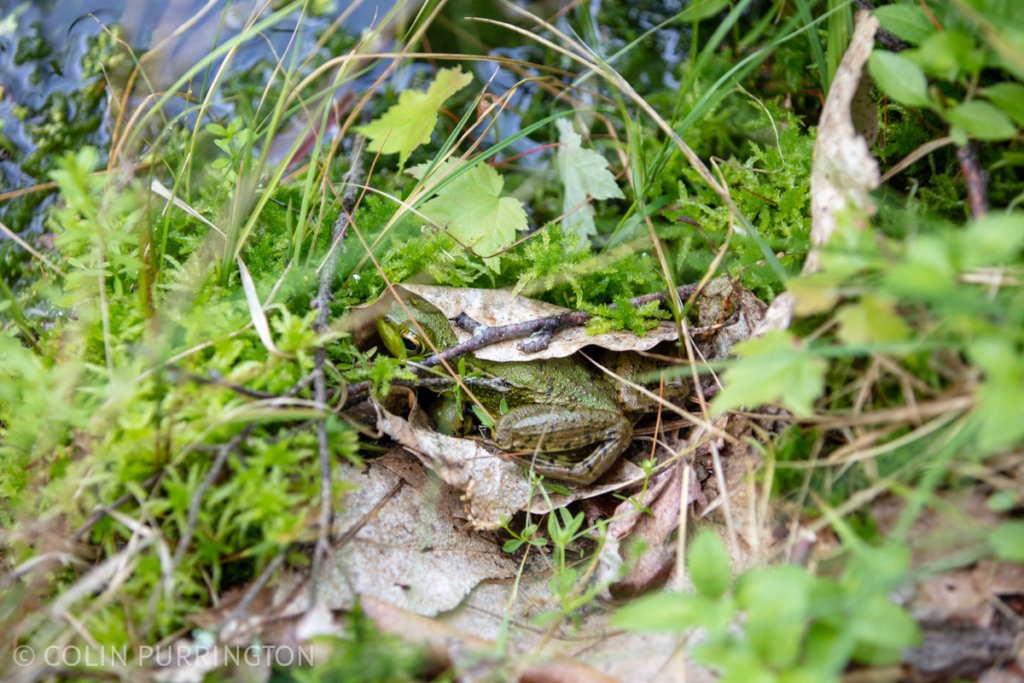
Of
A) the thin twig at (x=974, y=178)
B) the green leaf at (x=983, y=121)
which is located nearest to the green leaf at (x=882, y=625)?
the thin twig at (x=974, y=178)

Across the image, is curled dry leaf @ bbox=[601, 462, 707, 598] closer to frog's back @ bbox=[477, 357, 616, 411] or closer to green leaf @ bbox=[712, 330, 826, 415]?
frog's back @ bbox=[477, 357, 616, 411]

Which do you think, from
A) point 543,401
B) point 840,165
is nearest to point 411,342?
point 543,401

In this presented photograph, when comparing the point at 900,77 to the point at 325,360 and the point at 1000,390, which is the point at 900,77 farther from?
the point at 325,360

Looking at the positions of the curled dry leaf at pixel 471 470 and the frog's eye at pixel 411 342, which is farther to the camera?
the frog's eye at pixel 411 342

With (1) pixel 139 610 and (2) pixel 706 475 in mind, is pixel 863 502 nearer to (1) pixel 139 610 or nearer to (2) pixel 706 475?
(2) pixel 706 475

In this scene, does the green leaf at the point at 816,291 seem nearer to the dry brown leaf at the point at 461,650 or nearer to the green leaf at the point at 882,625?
the green leaf at the point at 882,625

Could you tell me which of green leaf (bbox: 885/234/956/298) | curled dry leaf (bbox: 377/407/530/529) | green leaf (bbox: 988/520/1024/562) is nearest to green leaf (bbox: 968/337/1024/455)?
green leaf (bbox: 885/234/956/298)
